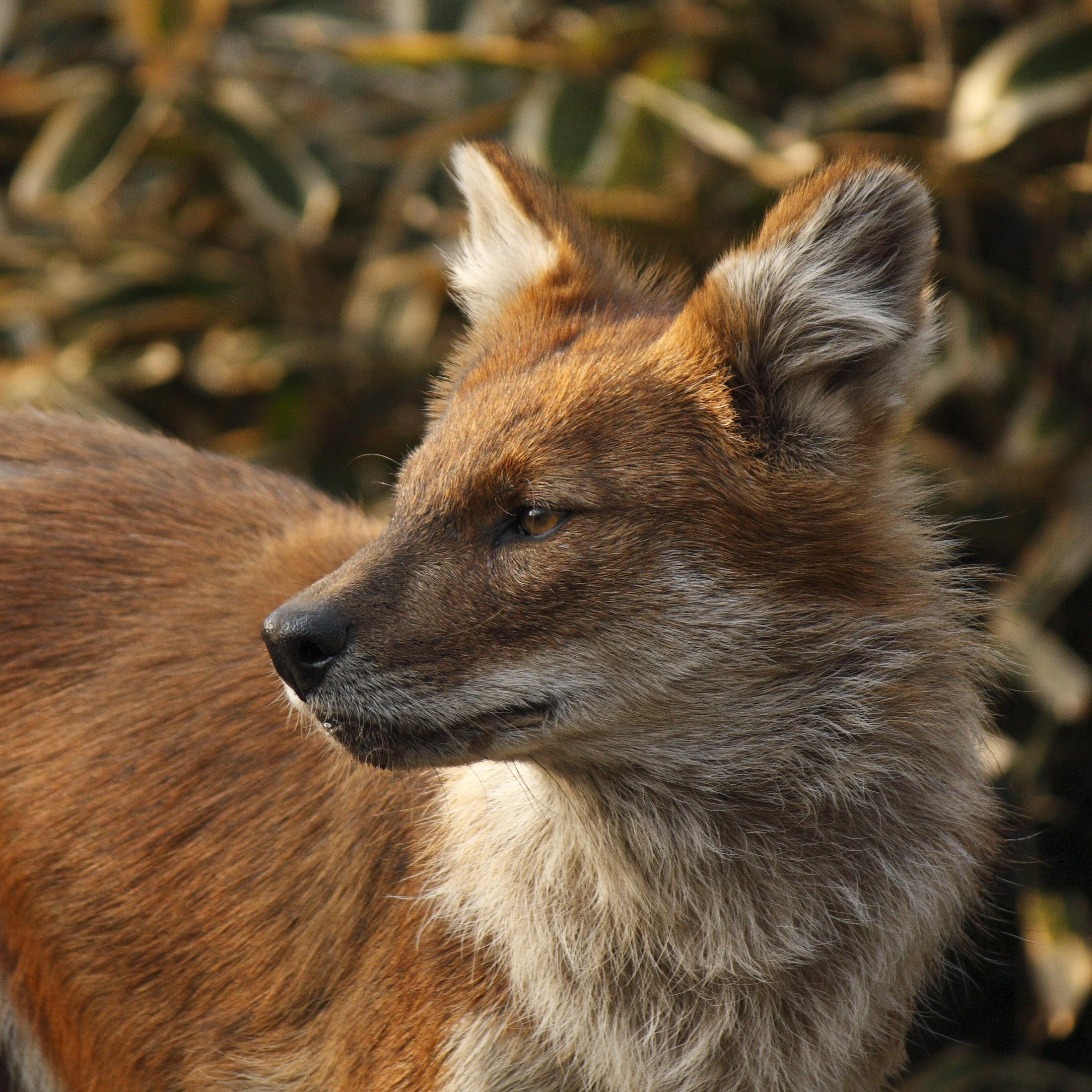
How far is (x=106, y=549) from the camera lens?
328cm

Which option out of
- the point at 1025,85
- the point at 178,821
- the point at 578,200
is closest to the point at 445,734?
the point at 178,821

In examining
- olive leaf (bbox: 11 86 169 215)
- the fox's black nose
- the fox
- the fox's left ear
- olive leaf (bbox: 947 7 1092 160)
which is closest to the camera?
the fox's black nose

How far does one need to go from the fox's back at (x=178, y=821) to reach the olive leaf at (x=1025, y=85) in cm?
293

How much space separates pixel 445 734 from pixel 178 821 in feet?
3.04

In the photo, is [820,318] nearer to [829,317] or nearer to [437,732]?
[829,317]

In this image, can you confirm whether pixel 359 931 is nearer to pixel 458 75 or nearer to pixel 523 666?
pixel 523 666

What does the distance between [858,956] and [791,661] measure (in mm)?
614

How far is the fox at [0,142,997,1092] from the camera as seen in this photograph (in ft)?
8.28

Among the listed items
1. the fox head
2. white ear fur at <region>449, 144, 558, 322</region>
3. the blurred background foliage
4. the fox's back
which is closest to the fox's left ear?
white ear fur at <region>449, 144, 558, 322</region>

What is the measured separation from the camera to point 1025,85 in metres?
4.96

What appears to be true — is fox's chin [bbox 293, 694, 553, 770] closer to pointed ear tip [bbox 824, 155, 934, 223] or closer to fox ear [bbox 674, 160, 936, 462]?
fox ear [bbox 674, 160, 936, 462]

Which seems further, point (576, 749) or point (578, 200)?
point (578, 200)

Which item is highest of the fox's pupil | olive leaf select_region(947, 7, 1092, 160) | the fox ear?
olive leaf select_region(947, 7, 1092, 160)

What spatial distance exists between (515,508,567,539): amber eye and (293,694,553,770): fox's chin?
0.32 m
